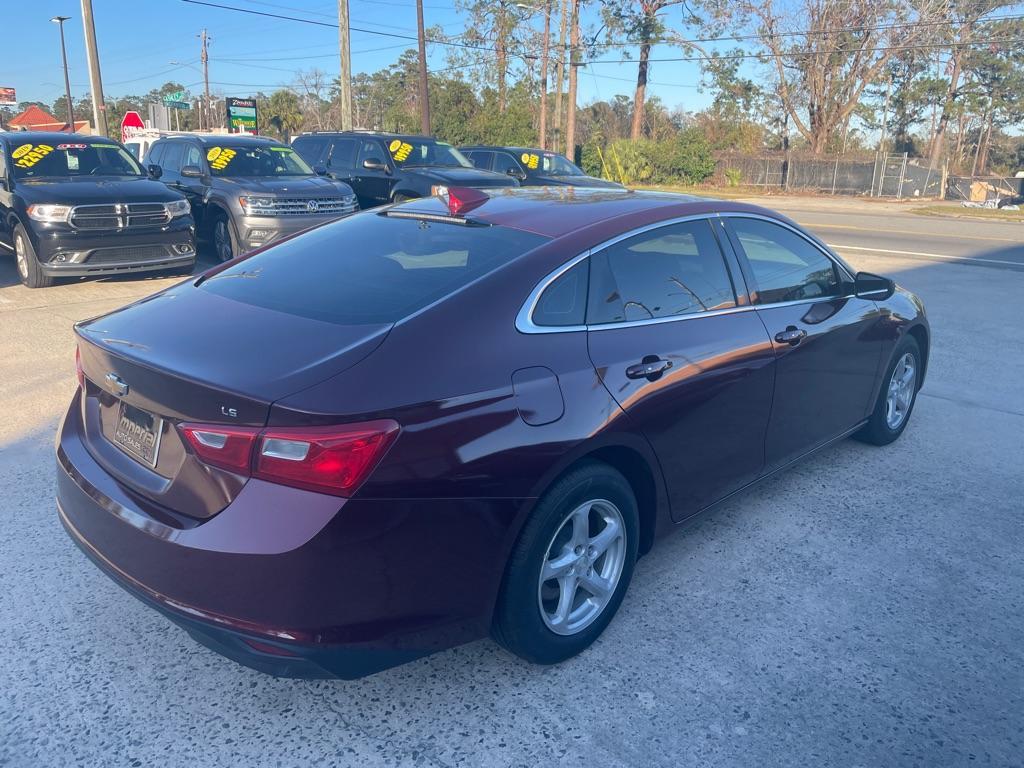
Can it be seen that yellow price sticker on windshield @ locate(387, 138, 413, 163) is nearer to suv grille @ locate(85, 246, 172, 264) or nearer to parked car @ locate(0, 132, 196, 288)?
parked car @ locate(0, 132, 196, 288)

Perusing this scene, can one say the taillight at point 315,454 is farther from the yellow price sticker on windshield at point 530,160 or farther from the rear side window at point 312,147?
the yellow price sticker on windshield at point 530,160

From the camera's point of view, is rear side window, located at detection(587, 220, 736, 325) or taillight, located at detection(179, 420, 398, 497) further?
rear side window, located at detection(587, 220, 736, 325)

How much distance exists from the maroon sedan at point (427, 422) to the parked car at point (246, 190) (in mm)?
7291

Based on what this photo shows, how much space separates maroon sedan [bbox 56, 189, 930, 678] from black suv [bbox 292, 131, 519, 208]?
34.1ft

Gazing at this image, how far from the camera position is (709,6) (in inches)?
1762

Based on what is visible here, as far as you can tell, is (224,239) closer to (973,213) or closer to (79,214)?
(79,214)

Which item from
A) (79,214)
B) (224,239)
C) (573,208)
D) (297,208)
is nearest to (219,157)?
(224,239)

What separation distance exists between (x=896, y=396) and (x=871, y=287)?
0.99 meters

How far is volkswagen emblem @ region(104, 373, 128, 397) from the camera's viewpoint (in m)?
2.80

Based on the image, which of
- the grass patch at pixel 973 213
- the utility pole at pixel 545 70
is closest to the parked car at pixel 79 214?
the grass patch at pixel 973 213

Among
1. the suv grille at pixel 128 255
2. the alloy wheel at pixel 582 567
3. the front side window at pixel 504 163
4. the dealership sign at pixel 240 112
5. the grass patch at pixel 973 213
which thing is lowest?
the grass patch at pixel 973 213

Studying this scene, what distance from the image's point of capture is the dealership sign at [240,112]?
36.4 meters

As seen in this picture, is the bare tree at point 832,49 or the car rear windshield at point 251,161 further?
the bare tree at point 832,49

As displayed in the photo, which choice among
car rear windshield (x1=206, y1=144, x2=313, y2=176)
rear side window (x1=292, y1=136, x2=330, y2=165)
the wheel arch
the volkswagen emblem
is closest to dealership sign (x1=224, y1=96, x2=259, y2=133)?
rear side window (x1=292, y1=136, x2=330, y2=165)
